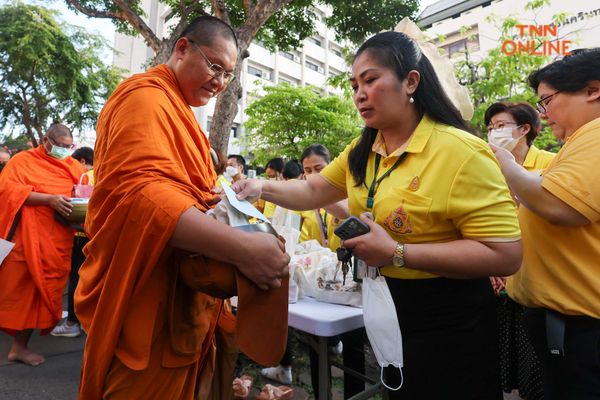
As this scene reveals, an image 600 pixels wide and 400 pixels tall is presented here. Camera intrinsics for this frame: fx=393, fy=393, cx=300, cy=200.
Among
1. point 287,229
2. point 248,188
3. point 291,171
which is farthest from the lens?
point 291,171

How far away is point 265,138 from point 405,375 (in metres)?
16.6

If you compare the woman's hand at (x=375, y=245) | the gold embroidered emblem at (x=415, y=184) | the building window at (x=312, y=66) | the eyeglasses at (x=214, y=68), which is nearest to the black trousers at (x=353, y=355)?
the woman's hand at (x=375, y=245)

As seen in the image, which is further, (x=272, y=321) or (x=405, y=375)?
(x=405, y=375)

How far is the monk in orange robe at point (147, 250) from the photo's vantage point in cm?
108

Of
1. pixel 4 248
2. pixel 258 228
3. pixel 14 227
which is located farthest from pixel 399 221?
pixel 14 227

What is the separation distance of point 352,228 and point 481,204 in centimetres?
39

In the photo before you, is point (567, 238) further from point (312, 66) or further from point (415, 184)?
point (312, 66)

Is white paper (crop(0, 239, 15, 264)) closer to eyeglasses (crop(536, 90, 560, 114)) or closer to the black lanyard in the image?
the black lanyard

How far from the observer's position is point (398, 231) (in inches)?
50.1

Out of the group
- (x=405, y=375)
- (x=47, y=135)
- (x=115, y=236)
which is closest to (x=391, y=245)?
(x=405, y=375)

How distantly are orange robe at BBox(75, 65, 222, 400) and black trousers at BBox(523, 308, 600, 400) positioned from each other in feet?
3.98

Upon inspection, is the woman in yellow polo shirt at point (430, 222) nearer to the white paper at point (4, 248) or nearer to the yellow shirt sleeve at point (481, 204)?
the yellow shirt sleeve at point (481, 204)

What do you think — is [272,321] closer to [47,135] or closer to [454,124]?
[454,124]

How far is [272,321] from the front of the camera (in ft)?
3.74
